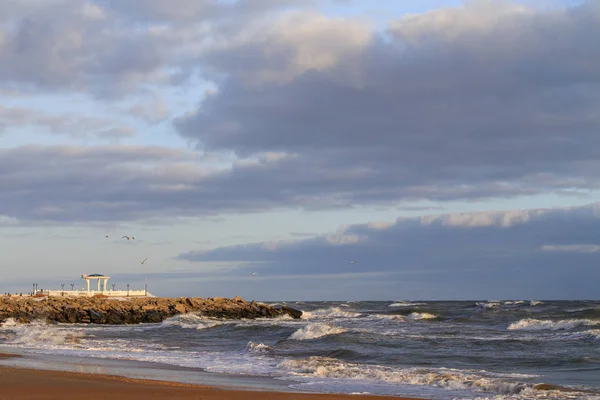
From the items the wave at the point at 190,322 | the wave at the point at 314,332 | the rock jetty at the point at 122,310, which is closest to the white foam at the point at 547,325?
the wave at the point at 314,332

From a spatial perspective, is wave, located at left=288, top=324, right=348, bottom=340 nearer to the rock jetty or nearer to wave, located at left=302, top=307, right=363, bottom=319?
the rock jetty

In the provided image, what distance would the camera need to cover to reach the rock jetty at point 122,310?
173ft

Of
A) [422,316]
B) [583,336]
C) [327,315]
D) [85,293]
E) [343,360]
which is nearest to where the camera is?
[343,360]

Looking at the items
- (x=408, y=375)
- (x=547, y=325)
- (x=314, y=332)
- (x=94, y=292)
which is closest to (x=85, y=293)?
(x=94, y=292)

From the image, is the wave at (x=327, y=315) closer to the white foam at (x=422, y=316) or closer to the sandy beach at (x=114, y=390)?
the white foam at (x=422, y=316)

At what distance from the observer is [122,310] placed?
180 feet

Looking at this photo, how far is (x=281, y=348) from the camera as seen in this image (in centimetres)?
2738

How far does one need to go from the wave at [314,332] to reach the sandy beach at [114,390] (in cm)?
1501

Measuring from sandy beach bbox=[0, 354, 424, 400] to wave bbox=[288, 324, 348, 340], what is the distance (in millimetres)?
15013

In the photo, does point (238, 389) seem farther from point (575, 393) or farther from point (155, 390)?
point (575, 393)

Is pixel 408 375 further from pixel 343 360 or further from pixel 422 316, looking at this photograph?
pixel 422 316

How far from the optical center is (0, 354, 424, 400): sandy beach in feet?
46.6

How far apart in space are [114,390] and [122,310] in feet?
135

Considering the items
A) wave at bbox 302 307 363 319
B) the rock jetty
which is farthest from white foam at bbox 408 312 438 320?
the rock jetty
